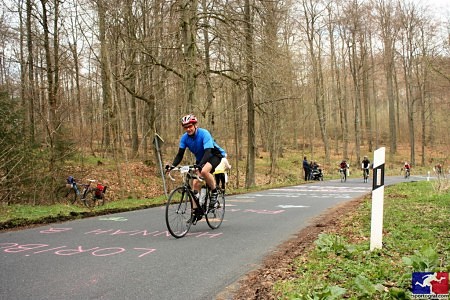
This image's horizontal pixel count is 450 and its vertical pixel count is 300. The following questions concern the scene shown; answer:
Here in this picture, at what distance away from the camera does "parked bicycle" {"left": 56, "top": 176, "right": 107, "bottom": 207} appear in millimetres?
17578

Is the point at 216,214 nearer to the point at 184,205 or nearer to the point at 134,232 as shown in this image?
the point at 184,205

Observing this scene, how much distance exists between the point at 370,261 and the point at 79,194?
15499 millimetres

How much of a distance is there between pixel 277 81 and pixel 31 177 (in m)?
10.5

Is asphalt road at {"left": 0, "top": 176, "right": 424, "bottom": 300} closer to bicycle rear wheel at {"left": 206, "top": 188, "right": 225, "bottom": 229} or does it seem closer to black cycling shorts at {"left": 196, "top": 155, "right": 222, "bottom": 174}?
bicycle rear wheel at {"left": 206, "top": 188, "right": 225, "bottom": 229}

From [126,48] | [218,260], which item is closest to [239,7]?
[126,48]

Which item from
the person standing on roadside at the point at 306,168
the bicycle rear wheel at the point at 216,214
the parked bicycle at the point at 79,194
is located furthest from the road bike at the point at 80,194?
the person standing on roadside at the point at 306,168

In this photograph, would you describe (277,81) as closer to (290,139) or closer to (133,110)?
(133,110)

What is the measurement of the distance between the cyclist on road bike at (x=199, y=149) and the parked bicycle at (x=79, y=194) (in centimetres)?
1105

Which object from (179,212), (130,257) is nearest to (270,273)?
(130,257)

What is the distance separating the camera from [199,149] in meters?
7.46

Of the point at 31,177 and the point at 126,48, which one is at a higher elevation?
the point at 126,48

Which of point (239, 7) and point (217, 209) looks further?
point (239, 7)

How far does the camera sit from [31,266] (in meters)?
5.18

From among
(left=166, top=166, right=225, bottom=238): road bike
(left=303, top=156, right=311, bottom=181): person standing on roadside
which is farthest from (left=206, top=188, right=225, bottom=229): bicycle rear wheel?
(left=303, top=156, right=311, bottom=181): person standing on roadside
